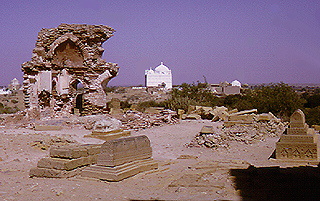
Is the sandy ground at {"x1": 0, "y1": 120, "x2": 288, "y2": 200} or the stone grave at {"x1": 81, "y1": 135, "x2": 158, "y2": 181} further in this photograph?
the stone grave at {"x1": 81, "y1": 135, "x2": 158, "y2": 181}

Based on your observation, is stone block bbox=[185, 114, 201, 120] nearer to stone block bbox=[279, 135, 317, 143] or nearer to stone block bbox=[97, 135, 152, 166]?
stone block bbox=[279, 135, 317, 143]

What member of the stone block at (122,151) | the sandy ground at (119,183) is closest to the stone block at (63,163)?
the sandy ground at (119,183)

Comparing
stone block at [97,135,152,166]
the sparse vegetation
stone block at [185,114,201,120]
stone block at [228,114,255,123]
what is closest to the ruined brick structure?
stone block at [185,114,201,120]

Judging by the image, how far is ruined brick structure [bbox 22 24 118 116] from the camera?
700 inches

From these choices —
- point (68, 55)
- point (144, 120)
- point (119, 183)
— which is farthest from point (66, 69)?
point (119, 183)

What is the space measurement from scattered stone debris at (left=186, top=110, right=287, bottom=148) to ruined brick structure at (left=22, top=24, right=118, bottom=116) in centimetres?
723

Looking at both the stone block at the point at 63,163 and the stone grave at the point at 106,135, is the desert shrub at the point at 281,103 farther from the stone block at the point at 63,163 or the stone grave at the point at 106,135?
the stone block at the point at 63,163

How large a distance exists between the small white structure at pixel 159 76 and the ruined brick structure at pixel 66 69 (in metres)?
50.1

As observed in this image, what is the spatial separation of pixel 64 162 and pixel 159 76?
63.0 meters

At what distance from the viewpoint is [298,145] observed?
9812 mm

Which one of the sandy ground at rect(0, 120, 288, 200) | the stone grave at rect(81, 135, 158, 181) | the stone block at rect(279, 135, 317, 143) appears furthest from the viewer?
the stone block at rect(279, 135, 317, 143)

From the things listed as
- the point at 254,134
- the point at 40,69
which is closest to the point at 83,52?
the point at 40,69

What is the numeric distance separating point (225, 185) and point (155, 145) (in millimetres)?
7627

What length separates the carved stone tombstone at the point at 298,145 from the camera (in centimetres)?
970
